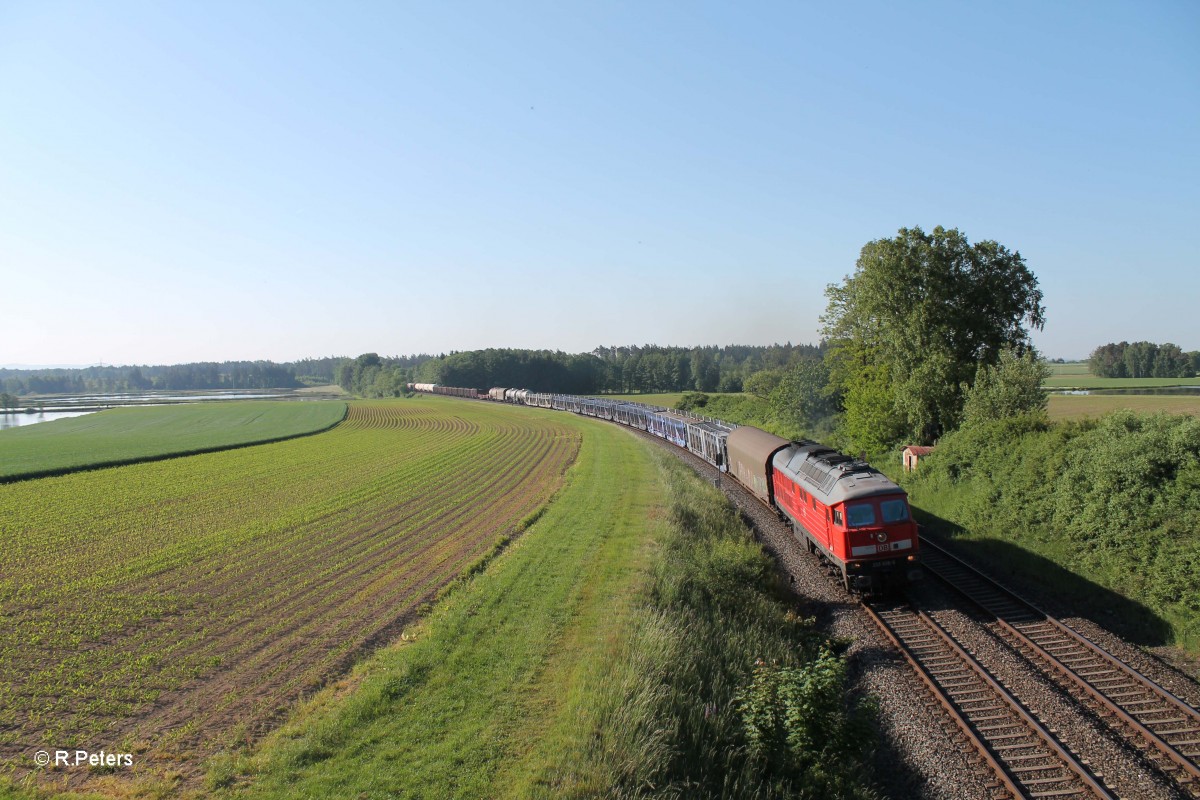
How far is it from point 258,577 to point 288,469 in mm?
25752

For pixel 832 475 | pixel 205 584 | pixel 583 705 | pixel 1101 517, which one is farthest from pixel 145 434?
pixel 1101 517

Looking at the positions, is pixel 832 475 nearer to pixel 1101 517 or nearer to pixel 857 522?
pixel 857 522

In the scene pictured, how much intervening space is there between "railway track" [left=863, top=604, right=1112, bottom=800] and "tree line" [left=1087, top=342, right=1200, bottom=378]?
388ft

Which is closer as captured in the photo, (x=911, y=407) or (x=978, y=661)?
(x=978, y=661)

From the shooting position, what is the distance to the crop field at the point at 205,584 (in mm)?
11133

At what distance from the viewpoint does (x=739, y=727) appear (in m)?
11.4

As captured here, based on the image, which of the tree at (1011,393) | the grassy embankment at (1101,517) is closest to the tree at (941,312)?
the tree at (1011,393)

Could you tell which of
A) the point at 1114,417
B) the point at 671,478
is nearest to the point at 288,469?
the point at 671,478

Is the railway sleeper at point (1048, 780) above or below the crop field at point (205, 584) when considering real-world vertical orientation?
below

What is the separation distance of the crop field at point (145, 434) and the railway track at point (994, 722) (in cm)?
4737

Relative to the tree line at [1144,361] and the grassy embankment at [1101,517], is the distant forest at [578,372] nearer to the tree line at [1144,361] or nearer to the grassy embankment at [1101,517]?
the tree line at [1144,361]

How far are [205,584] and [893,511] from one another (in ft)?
63.4

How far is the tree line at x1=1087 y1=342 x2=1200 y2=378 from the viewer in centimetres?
10194

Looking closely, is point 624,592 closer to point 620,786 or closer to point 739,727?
point 739,727
